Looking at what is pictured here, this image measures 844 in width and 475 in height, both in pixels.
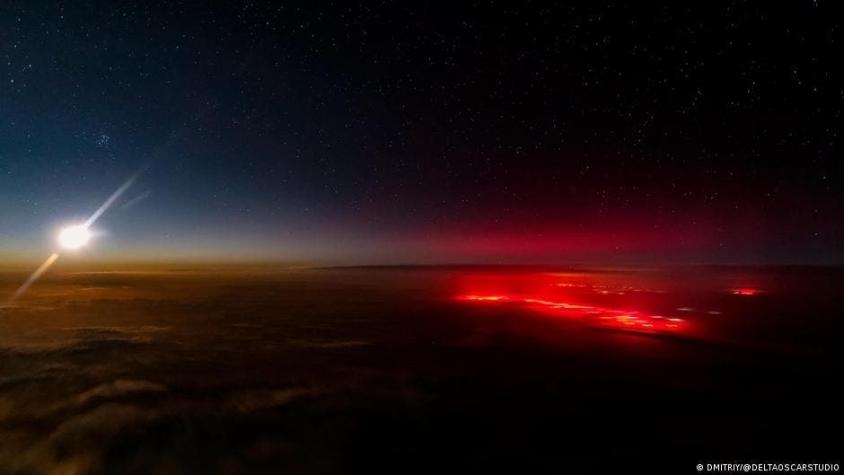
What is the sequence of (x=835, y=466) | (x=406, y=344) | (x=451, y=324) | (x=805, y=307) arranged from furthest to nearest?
(x=805, y=307) → (x=451, y=324) → (x=406, y=344) → (x=835, y=466)

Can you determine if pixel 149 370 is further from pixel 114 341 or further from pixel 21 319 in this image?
pixel 21 319

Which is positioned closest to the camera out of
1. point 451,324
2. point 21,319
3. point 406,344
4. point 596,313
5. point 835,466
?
point 835,466

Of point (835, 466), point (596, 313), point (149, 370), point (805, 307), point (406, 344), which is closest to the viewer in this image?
point (835, 466)

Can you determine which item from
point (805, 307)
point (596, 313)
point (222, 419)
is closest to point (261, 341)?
point (222, 419)

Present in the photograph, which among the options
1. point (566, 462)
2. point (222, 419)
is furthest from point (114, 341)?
point (566, 462)

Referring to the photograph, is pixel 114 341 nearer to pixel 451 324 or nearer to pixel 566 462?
pixel 451 324

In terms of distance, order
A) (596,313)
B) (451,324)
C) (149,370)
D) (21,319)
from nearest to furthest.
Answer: (149,370), (451,324), (21,319), (596,313)

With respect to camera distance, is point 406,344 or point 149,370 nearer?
point 149,370

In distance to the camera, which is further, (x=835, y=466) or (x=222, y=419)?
(x=222, y=419)

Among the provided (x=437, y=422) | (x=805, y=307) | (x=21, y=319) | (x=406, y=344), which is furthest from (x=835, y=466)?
(x=21, y=319)
